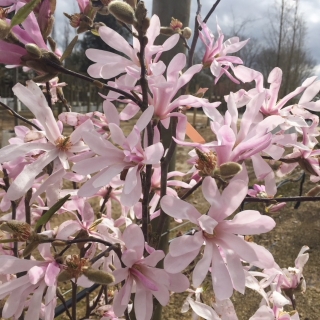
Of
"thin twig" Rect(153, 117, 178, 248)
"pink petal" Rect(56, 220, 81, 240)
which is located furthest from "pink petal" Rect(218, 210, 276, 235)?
"pink petal" Rect(56, 220, 81, 240)

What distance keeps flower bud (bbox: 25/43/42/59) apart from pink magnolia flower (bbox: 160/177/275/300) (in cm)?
18

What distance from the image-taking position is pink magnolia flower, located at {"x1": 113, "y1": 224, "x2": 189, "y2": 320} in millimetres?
350

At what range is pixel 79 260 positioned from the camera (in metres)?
0.36

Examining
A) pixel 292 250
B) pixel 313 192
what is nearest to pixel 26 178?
pixel 313 192

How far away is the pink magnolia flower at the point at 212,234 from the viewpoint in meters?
0.32

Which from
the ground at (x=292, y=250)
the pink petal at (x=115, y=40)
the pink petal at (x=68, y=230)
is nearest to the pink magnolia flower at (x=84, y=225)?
the pink petal at (x=68, y=230)

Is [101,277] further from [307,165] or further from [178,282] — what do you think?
[307,165]

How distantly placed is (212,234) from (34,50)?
24cm

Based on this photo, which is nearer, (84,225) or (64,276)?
(64,276)

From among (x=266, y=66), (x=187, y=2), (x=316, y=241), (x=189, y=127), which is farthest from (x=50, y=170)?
(x=266, y=66)

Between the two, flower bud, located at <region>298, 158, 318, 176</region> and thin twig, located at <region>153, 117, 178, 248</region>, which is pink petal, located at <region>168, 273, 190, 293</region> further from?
flower bud, located at <region>298, 158, 318, 176</region>

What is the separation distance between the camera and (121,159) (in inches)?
13.6

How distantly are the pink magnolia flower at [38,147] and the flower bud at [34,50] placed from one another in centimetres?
4

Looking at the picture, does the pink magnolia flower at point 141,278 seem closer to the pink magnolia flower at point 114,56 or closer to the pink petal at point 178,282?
the pink petal at point 178,282
